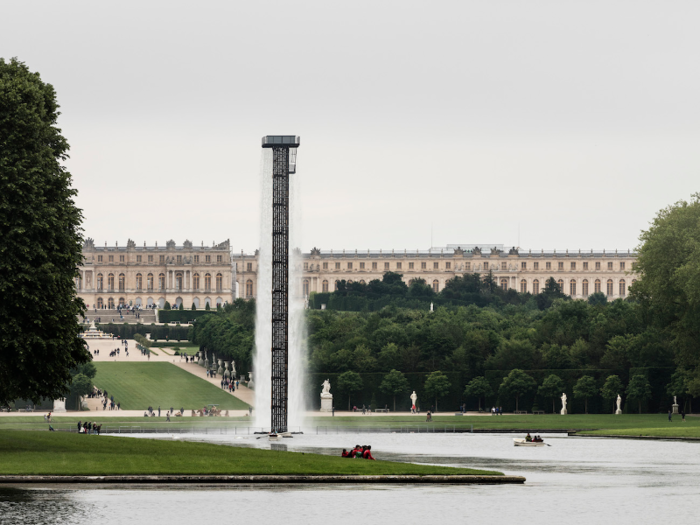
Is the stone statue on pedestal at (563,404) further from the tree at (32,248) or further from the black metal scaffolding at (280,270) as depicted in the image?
the tree at (32,248)

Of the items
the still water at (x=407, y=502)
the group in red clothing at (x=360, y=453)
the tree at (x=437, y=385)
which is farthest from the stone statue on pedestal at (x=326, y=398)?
the still water at (x=407, y=502)

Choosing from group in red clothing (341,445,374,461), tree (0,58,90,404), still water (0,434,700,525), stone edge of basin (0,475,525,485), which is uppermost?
tree (0,58,90,404)

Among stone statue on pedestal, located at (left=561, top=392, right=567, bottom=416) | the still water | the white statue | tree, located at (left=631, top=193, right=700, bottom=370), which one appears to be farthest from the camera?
the white statue

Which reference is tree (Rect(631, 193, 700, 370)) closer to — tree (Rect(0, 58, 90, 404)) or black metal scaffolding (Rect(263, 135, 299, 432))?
black metal scaffolding (Rect(263, 135, 299, 432))

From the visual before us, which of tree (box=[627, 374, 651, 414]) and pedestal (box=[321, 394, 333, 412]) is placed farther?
pedestal (box=[321, 394, 333, 412])

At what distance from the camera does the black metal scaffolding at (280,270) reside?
4600 centimetres

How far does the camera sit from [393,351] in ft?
258

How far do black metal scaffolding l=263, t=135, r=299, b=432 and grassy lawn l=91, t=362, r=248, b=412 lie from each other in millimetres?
28038

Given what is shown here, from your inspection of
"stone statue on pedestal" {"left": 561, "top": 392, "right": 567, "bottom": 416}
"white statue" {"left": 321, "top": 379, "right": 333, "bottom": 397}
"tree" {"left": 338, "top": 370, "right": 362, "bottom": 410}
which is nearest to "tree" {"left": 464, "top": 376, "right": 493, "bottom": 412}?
"stone statue on pedestal" {"left": 561, "top": 392, "right": 567, "bottom": 416}

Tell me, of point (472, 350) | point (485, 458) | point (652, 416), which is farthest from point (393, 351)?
point (485, 458)

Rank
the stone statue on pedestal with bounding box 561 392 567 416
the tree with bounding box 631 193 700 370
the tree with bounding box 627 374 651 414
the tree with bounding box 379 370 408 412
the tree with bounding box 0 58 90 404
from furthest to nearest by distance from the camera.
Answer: the tree with bounding box 379 370 408 412
the stone statue on pedestal with bounding box 561 392 567 416
the tree with bounding box 627 374 651 414
the tree with bounding box 631 193 700 370
the tree with bounding box 0 58 90 404

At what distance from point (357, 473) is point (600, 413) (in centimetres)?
4749

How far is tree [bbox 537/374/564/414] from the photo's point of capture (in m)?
71.5

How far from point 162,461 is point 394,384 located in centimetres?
4742
